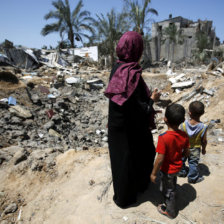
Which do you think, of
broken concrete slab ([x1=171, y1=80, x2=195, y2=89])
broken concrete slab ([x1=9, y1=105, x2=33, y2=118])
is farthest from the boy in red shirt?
broken concrete slab ([x1=171, y1=80, x2=195, y2=89])

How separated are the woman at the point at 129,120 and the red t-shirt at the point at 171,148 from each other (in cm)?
27

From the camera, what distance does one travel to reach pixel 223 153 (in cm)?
296

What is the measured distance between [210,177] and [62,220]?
1.90 metres

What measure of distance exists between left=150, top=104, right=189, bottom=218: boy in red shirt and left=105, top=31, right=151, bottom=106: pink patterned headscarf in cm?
Result: 40

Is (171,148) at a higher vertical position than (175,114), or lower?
lower

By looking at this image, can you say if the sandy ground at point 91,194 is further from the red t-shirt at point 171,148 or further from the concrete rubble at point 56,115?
the red t-shirt at point 171,148

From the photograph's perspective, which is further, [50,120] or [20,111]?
[50,120]

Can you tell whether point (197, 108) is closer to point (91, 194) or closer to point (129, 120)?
point (129, 120)

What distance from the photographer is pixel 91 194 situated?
228 centimetres

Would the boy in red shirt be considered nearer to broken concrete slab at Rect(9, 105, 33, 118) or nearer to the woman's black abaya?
the woman's black abaya

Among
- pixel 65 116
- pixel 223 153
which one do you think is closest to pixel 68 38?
pixel 65 116

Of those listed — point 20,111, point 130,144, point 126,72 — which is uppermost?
point 126,72

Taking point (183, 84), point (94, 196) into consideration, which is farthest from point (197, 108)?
point (183, 84)

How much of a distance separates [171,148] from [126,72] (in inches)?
30.2
